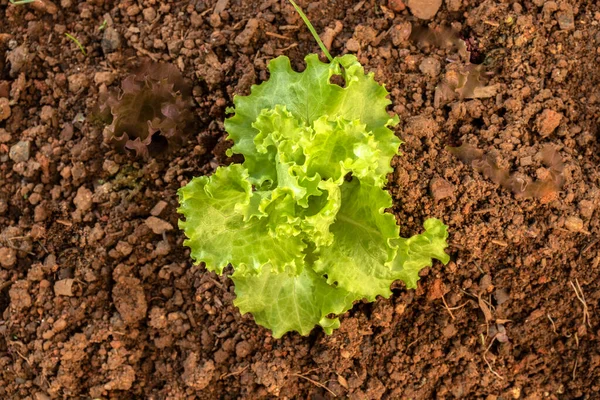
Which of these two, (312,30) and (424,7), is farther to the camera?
(424,7)

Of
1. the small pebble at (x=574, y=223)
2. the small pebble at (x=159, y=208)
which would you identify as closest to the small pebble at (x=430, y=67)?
the small pebble at (x=574, y=223)

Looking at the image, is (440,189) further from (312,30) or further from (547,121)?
(312,30)

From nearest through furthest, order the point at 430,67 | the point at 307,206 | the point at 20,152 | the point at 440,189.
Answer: the point at 307,206, the point at 440,189, the point at 430,67, the point at 20,152

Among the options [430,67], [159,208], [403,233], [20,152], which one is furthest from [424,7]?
[20,152]

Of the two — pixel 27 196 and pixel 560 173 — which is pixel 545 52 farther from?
pixel 27 196

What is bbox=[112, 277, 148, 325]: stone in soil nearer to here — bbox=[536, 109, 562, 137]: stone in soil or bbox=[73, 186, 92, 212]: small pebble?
bbox=[73, 186, 92, 212]: small pebble

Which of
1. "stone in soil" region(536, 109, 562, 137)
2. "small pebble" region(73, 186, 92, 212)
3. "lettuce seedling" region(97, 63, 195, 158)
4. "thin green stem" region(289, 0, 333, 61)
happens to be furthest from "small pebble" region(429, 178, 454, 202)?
"small pebble" region(73, 186, 92, 212)

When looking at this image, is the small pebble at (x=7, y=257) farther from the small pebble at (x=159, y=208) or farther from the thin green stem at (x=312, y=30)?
the thin green stem at (x=312, y=30)

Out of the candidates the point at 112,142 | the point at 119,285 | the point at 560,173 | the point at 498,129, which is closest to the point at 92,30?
the point at 112,142
